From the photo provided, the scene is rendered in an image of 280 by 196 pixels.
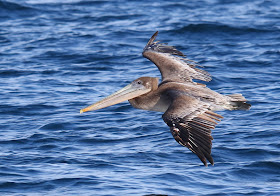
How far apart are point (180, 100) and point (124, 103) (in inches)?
148

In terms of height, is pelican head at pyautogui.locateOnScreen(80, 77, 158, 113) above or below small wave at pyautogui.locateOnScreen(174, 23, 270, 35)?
above

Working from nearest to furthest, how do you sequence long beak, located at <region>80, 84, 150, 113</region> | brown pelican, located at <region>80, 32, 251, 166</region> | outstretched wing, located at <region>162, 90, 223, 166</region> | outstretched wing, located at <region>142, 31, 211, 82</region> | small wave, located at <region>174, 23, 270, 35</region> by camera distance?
outstretched wing, located at <region>162, 90, 223, 166</region>, brown pelican, located at <region>80, 32, 251, 166</region>, long beak, located at <region>80, 84, 150, 113</region>, outstretched wing, located at <region>142, 31, 211, 82</region>, small wave, located at <region>174, 23, 270, 35</region>

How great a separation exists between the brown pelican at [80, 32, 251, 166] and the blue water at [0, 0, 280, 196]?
80cm

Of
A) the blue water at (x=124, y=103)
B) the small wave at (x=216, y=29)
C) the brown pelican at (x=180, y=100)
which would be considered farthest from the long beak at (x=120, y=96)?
the small wave at (x=216, y=29)

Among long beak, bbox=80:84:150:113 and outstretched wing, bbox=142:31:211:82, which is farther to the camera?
outstretched wing, bbox=142:31:211:82

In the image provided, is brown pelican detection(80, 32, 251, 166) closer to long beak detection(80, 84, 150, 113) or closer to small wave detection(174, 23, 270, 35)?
long beak detection(80, 84, 150, 113)

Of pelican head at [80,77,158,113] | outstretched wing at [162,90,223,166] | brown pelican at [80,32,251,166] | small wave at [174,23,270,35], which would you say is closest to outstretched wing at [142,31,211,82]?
brown pelican at [80,32,251,166]

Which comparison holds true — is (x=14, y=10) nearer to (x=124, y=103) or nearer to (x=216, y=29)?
(x=216, y=29)

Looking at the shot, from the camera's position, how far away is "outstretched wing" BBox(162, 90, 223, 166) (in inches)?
263

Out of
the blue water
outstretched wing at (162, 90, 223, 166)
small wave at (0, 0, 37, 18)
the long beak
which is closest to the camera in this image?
outstretched wing at (162, 90, 223, 166)

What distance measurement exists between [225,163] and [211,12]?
37.7ft

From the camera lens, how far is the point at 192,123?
7160 millimetres

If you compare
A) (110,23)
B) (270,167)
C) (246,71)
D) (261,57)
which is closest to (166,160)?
(270,167)

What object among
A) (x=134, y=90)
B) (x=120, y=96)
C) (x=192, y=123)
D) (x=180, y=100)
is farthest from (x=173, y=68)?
(x=192, y=123)
